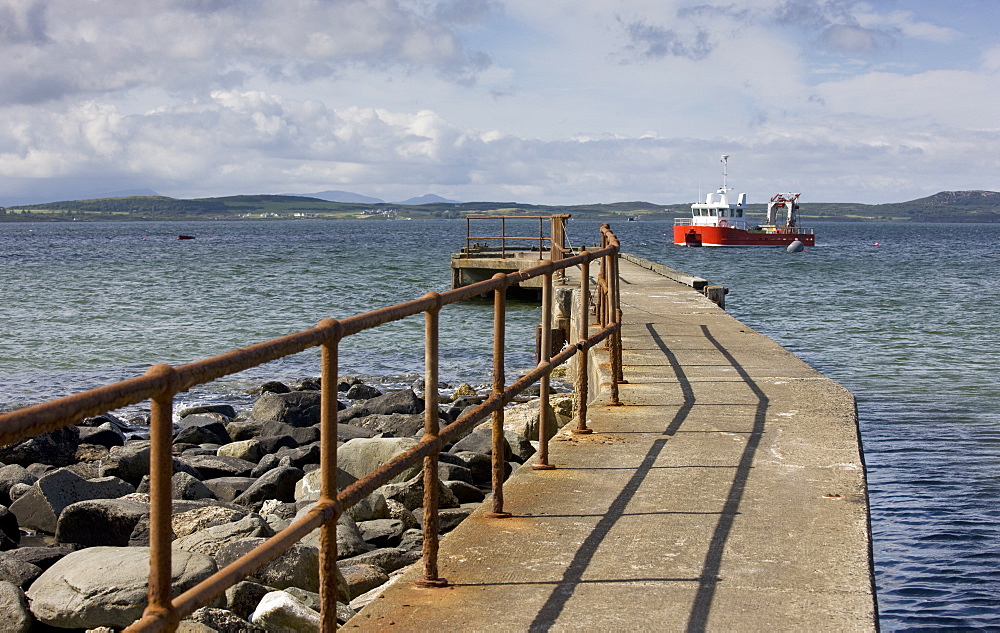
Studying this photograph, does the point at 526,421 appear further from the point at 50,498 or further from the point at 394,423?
the point at 50,498

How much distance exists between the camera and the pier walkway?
3.35 metres

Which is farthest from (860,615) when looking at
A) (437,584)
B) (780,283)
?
(780,283)

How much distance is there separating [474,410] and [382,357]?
14.0 metres

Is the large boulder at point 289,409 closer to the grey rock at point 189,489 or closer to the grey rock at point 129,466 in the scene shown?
the grey rock at point 129,466

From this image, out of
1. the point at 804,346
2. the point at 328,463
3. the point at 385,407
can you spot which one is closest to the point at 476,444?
the point at 385,407

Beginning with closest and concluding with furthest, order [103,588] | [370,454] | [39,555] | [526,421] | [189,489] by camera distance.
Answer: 1. [103,588]
2. [39,555]
3. [189,489]
4. [370,454]
5. [526,421]

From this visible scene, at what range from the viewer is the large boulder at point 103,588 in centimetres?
431

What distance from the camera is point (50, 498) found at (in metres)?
7.13

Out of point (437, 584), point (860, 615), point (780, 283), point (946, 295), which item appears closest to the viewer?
point (860, 615)

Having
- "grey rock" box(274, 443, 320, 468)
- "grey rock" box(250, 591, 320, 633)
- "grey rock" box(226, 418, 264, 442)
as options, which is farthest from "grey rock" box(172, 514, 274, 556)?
"grey rock" box(226, 418, 264, 442)

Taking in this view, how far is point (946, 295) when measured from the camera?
32.7m

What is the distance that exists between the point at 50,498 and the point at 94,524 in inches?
45.5

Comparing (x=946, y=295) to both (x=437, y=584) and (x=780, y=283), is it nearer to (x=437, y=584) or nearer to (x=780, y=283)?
(x=780, y=283)

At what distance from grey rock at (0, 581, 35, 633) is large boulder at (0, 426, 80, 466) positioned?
5.23 m
